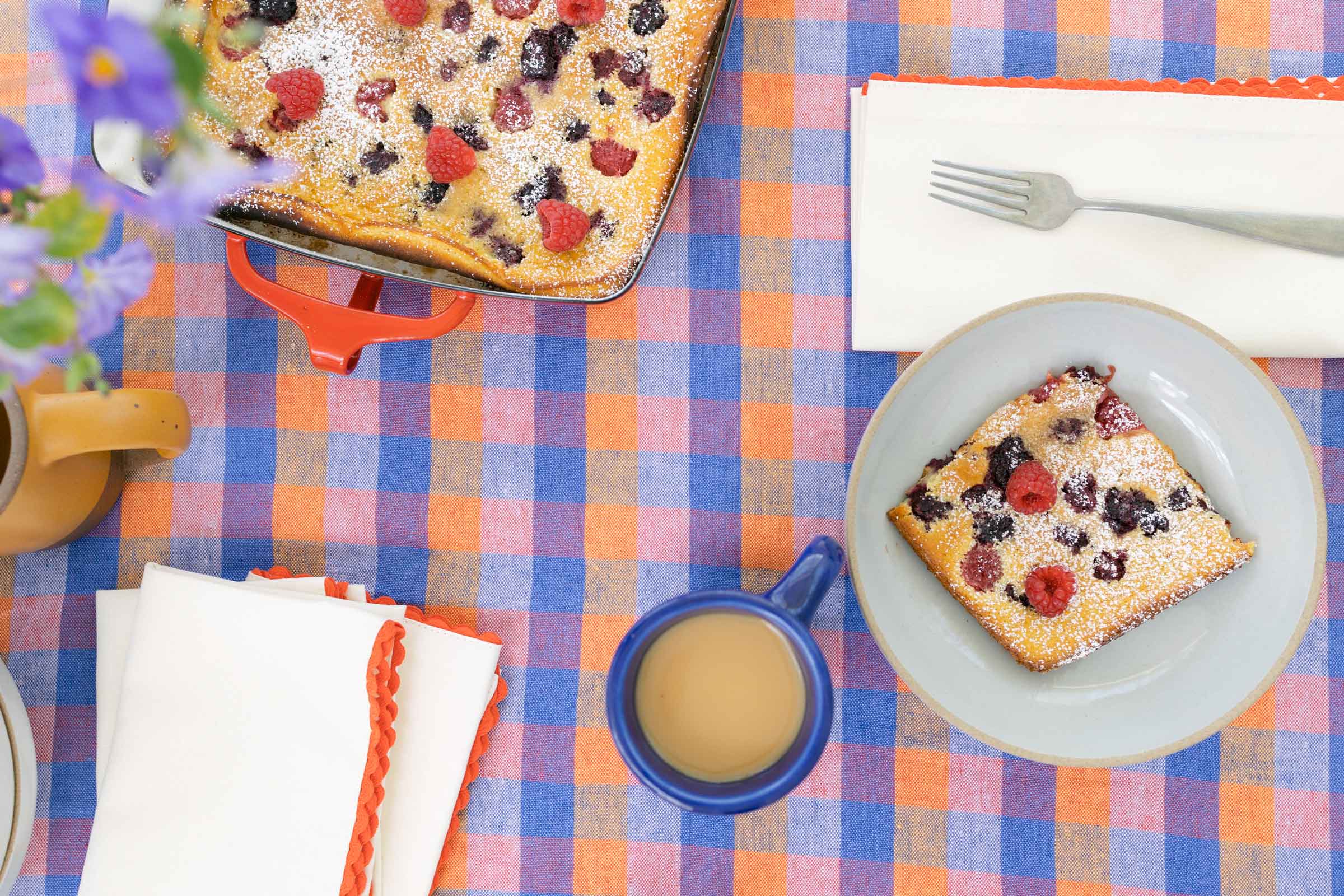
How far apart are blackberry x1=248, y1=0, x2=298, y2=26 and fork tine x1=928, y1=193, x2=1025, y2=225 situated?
71cm

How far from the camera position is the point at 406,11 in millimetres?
1012

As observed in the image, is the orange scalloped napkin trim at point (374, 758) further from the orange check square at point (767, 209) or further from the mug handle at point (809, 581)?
the orange check square at point (767, 209)

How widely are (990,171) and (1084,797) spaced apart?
712 millimetres

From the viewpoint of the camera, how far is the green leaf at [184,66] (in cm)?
48

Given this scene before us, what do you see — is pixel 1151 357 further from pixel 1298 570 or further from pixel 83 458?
pixel 83 458

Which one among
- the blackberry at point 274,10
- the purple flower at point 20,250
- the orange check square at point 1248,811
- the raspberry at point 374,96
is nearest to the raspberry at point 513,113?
Result: the raspberry at point 374,96

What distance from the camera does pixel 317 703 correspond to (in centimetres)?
103

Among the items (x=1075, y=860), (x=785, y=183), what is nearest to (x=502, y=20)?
(x=785, y=183)

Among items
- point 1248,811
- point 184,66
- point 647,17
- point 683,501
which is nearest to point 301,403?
point 683,501

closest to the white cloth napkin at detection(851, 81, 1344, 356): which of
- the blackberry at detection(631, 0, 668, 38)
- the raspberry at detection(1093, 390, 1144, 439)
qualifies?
the raspberry at detection(1093, 390, 1144, 439)

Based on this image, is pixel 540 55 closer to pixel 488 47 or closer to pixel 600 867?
pixel 488 47

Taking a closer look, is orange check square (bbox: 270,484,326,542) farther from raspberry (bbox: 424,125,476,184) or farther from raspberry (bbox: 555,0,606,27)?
raspberry (bbox: 555,0,606,27)

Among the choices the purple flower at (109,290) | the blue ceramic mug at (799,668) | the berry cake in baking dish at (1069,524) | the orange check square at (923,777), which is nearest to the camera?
the purple flower at (109,290)

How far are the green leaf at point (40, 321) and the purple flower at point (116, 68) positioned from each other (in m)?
0.11
